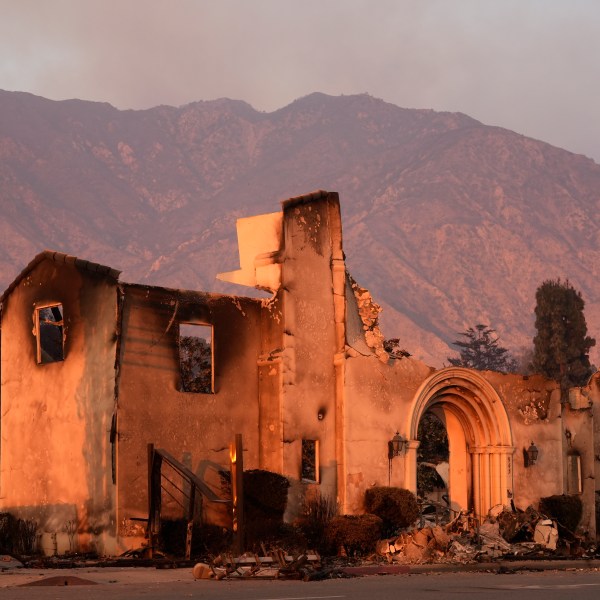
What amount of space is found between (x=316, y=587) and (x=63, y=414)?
9.98 metres

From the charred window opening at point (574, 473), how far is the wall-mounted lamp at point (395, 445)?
279 inches

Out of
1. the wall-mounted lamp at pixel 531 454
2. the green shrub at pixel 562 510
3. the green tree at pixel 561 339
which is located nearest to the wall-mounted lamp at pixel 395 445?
the wall-mounted lamp at pixel 531 454

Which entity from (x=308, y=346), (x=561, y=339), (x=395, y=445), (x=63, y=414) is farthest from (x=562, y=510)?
(x=561, y=339)

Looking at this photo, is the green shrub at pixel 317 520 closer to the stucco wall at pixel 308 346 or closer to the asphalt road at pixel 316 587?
the stucco wall at pixel 308 346

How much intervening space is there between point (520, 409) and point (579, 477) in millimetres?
3311

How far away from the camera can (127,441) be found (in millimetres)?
25438

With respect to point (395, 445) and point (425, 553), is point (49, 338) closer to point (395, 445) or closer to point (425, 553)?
point (395, 445)

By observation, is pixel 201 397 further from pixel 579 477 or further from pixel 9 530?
pixel 579 477

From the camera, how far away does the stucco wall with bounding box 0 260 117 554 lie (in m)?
25.6

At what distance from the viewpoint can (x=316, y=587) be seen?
18.0 m

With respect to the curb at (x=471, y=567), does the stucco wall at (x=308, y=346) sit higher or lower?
higher

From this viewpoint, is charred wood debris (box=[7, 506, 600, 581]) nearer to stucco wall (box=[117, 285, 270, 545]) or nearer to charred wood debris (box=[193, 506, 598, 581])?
charred wood debris (box=[193, 506, 598, 581])

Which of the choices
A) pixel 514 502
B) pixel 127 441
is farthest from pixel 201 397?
pixel 514 502

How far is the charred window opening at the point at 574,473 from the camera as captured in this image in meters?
34.2
